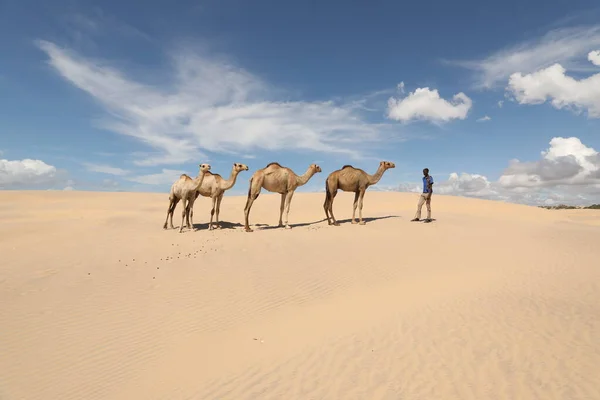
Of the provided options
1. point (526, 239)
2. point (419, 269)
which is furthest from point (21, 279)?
point (526, 239)

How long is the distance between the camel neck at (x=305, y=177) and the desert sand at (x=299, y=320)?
4.30 meters

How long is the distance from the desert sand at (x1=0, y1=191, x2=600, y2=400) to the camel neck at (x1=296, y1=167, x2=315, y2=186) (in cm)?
430

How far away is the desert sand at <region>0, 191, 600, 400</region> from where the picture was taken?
4812 millimetres

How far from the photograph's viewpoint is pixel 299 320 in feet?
22.7

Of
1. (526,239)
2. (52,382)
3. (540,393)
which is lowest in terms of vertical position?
(52,382)

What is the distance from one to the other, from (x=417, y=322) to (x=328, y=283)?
296 centimetres

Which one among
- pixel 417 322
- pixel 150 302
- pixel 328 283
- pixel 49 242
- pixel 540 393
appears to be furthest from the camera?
pixel 49 242

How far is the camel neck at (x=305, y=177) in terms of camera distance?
17.2 meters

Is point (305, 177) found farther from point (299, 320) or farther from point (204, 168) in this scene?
point (299, 320)

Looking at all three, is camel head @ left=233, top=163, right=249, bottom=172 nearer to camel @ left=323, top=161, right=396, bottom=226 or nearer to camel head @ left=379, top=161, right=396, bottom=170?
camel @ left=323, top=161, right=396, bottom=226

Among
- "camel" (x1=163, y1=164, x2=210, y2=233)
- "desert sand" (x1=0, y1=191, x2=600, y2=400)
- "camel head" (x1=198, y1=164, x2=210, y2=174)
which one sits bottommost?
"desert sand" (x1=0, y1=191, x2=600, y2=400)

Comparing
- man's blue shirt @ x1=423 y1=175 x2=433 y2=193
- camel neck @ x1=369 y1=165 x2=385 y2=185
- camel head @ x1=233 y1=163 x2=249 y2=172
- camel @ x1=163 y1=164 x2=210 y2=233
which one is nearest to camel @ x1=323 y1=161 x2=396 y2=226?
camel neck @ x1=369 y1=165 x2=385 y2=185

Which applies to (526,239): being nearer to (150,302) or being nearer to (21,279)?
(150,302)

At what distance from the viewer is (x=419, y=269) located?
10.5 metres
